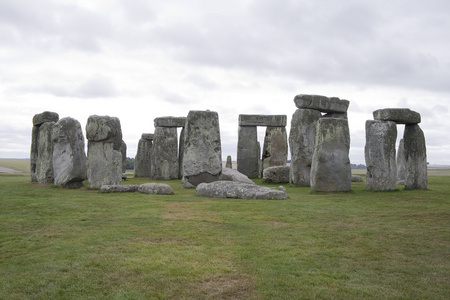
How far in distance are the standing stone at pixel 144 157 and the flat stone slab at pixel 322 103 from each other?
1090 cm

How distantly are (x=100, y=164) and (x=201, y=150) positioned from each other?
3.53m

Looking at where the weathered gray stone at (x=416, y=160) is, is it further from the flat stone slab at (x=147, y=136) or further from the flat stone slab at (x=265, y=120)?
the flat stone slab at (x=147, y=136)

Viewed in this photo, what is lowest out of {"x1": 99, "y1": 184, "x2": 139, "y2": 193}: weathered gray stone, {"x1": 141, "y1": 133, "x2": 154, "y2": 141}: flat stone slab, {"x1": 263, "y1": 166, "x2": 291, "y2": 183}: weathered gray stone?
{"x1": 99, "y1": 184, "x2": 139, "y2": 193}: weathered gray stone

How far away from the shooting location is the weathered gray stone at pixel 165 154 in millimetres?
22641

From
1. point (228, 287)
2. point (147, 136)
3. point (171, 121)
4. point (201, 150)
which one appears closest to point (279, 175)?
point (201, 150)

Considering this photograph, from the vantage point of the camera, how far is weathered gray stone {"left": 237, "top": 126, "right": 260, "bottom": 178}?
2386cm

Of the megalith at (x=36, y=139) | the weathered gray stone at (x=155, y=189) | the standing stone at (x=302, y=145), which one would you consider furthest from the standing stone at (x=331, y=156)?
the megalith at (x=36, y=139)

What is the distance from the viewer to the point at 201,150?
15.6 meters

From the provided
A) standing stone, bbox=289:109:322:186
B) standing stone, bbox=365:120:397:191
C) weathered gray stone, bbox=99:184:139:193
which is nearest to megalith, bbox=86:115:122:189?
weathered gray stone, bbox=99:184:139:193

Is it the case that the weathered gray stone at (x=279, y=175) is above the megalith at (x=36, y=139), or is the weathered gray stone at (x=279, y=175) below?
below

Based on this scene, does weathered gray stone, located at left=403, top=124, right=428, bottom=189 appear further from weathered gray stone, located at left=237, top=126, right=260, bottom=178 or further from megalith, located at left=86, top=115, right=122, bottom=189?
weathered gray stone, located at left=237, top=126, right=260, bottom=178

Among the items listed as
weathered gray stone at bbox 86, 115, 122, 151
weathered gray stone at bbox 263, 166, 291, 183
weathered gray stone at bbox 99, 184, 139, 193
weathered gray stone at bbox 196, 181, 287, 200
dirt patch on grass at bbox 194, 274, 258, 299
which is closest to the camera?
dirt patch on grass at bbox 194, 274, 258, 299

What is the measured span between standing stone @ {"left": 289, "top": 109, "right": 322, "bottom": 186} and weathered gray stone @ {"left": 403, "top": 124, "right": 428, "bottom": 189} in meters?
3.45

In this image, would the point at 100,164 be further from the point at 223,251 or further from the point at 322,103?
the point at 223,251
